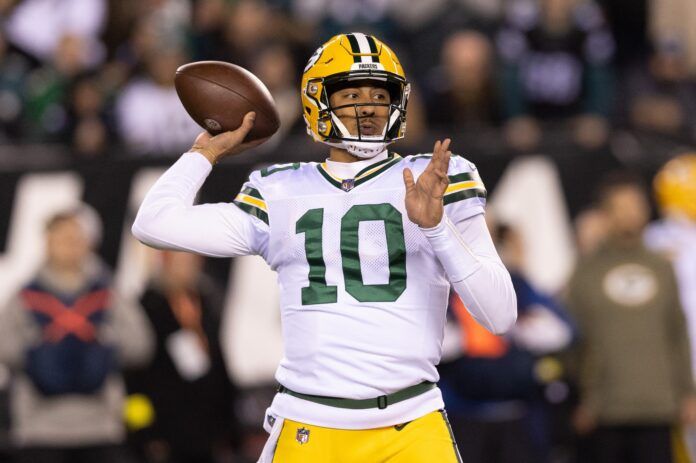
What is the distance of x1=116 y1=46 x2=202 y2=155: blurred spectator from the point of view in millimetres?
9500

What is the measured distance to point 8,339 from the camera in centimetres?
697

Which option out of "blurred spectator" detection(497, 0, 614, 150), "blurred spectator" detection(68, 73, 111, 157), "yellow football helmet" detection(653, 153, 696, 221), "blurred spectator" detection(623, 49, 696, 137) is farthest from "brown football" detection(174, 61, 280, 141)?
"blurred spectator" detection(623, 49, 696, 137)

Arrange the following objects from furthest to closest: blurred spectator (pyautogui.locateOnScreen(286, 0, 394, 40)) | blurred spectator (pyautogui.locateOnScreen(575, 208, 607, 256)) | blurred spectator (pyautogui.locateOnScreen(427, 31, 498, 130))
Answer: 1. blurred spectator (pyautogui.locateOnScreen(286, 0, 394, 40))
2. blurred spectator (pyautogui.locateOnScreen(427, 31, 498, 130))
3. blurred spectator (pyautogui.locateOnScreen(575, 208, 607, 256))

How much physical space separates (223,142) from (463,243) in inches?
32.1

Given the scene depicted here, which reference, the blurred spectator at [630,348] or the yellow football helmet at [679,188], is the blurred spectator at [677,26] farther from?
the blurred spectator at [630,348]

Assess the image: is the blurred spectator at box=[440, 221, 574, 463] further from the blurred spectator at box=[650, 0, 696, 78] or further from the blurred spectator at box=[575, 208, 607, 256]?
the blurred spectator at box=[650, 0, 696, 78]

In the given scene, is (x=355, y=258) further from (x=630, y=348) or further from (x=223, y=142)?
(x=630, y=348)

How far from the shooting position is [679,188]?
7855 mm

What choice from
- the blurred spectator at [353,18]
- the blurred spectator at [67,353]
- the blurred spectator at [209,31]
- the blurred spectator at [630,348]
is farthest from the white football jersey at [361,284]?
the blurred spectator at [209,31]

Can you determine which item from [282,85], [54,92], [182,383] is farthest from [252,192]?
[54,92]

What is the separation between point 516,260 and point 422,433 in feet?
10.6

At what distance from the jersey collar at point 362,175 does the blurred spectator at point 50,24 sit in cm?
698

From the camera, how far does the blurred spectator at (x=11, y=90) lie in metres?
9.97

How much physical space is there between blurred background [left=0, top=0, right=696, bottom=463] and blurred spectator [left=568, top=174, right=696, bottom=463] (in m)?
0.01
